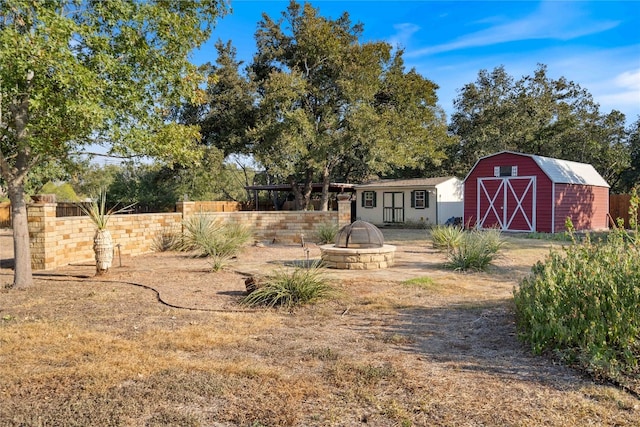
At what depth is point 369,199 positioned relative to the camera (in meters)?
27.3

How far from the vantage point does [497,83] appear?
32.1 m

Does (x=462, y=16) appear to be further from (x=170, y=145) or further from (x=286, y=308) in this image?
(x=286, y=308)

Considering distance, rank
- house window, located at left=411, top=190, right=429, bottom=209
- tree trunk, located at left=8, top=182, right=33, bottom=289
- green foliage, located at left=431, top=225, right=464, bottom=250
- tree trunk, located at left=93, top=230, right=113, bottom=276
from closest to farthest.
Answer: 1. tree trunk, located at left=8, top=182, right=33, bottom=289
2. tree trunk, located at left=93, top=230, right=113, bottom=276
3. green foliage, located at left=431, top=225, right=464, bottom=250
4. house window, located at left=411, top=190, right=429, bottom=209

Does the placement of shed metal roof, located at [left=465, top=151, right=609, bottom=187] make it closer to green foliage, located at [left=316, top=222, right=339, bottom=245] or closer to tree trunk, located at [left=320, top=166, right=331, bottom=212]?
tree trunk, located at [left=320, top=166, right=331, bottom=212]

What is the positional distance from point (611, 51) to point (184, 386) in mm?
14261

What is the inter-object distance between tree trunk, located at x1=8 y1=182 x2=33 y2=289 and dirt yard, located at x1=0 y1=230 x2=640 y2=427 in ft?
1.03

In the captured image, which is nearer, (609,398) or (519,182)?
(609,398)

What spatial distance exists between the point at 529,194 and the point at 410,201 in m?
6.99

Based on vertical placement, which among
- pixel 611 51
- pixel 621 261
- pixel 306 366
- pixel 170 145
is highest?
pixel 611 51

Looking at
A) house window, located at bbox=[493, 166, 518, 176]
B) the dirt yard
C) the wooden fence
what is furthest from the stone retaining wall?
the wooden fence

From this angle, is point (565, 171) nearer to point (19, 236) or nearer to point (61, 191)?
point (19, 236)

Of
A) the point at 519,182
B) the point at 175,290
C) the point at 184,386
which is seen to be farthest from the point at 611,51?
the point at 184,386

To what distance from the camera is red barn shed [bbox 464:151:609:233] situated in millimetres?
19328

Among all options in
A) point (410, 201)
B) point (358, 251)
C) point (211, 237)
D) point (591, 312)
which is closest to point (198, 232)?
point (211, 237)
